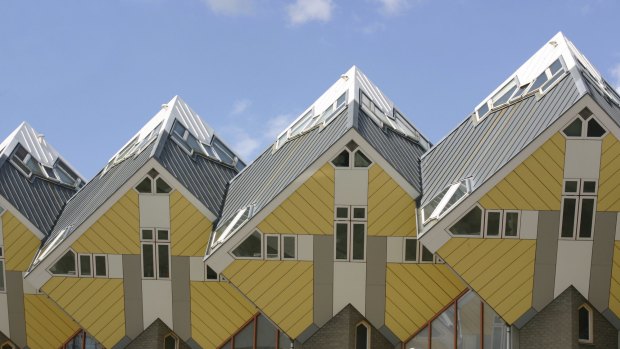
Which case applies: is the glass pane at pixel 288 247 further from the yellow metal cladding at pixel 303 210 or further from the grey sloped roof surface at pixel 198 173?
the grey sloped roof surface at pixel 198 173

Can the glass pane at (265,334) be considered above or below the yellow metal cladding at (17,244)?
below

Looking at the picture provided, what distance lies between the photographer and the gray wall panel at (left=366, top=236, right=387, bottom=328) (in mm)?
32250

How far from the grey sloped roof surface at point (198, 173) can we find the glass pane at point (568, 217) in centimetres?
1462

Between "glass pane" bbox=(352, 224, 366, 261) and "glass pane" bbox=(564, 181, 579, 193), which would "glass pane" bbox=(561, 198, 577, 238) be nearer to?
"glass pane" bbox=(564, 181, 579, 193)

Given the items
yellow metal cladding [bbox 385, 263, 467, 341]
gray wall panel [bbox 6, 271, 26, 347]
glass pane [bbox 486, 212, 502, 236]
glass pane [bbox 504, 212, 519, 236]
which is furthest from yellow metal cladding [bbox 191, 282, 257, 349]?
glass pane [bbox 504, 212, 519, 236]

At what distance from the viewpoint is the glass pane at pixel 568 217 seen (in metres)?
29.7

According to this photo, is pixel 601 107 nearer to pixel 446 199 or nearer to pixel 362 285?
pixel 446 199

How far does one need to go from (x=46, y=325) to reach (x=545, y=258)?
22.6 metres

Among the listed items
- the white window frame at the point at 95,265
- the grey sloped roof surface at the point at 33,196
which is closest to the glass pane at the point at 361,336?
the white window frame at the point at 95,265

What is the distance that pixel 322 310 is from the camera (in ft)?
106

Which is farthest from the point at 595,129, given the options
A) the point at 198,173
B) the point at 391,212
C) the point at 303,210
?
the point at 198,173

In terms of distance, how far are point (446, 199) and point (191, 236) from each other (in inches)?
438

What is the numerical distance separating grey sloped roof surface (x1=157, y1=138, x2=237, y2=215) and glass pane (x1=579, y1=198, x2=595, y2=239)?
15.3 metres

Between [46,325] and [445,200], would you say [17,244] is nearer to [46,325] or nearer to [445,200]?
[46,325]
